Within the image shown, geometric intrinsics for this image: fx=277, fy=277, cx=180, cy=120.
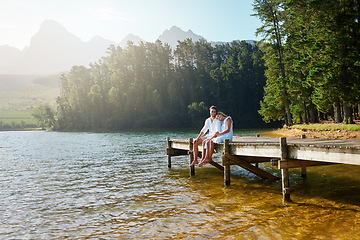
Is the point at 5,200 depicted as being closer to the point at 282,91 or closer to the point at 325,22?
the point at 325,22

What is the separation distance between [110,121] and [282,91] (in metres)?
67.2

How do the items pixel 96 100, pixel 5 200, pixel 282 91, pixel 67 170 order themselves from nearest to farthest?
pixel 5 200 → pixel 67 170 → pixel 282 91 → pixel 96 100

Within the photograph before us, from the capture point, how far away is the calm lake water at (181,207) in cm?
728

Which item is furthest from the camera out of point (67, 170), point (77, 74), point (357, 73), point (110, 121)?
point (77, 74)

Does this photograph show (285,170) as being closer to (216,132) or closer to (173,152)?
(216,132)

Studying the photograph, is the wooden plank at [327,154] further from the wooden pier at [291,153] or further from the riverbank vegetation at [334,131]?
the riverbank vegetation at [334,131]

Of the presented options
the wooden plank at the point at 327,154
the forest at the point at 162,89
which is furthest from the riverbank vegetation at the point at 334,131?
the forest at the point at 162,89

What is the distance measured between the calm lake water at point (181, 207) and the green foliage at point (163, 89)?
7410cm

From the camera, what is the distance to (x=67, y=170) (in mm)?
18438

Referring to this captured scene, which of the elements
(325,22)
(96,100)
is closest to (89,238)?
(325,22)

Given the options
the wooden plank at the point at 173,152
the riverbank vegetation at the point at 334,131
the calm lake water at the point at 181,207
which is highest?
the riverbank vegetation at the point at 334,131

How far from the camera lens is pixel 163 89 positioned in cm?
10412

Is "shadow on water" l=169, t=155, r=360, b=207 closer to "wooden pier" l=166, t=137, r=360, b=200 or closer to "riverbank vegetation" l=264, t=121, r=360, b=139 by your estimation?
"wooden pier" l=166, t=137, r=360, b=200

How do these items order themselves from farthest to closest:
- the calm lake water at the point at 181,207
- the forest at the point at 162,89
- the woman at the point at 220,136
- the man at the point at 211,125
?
the forest at the point at 162,89, the man at the point at 211,125, the woman at the point at 220,136, the calm lake water at the point at 181,207
